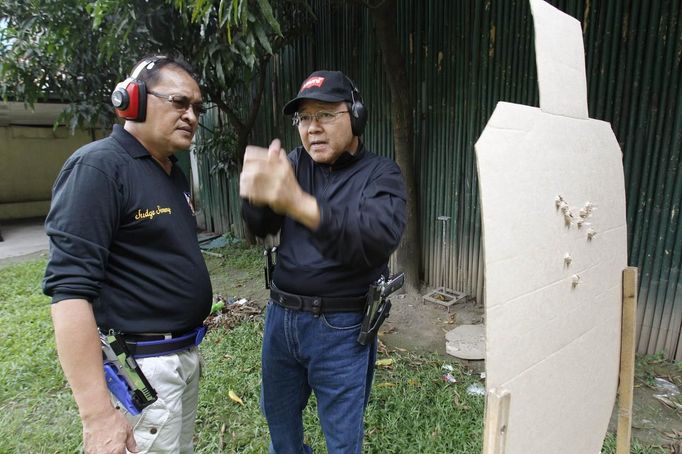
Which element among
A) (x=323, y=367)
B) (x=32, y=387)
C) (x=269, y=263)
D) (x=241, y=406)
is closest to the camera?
(x=323, y=367)

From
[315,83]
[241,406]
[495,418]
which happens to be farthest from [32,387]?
[495,418]

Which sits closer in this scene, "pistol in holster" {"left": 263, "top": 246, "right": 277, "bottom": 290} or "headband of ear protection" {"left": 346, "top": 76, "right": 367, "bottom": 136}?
"headband of ear protection" {"left": 346, "top": 76, "right": 367, "bottom": 136}

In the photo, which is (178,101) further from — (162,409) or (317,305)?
(162,409)

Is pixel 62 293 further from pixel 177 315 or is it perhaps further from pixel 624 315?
pixel 624 315

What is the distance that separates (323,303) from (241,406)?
1.79 m

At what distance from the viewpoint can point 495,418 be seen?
75 centimetres

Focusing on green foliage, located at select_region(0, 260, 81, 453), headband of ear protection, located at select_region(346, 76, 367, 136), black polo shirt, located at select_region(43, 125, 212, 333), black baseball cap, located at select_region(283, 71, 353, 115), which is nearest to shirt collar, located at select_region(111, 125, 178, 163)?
black polo shirt, located at select_region(43, 125, 212, 333)

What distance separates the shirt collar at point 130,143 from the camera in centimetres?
147

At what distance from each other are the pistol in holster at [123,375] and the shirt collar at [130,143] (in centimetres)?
66

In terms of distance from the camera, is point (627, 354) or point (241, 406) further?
point (241, 406)

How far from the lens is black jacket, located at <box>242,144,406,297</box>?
1.26 m

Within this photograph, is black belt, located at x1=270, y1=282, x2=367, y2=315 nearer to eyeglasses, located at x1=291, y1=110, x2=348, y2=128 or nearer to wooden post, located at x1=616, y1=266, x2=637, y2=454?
eyeglasses, located at x1=291, y1=110, x2=348, y2=128

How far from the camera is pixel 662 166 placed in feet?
9.90

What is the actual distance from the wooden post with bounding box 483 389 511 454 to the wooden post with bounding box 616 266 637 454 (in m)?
0.76
